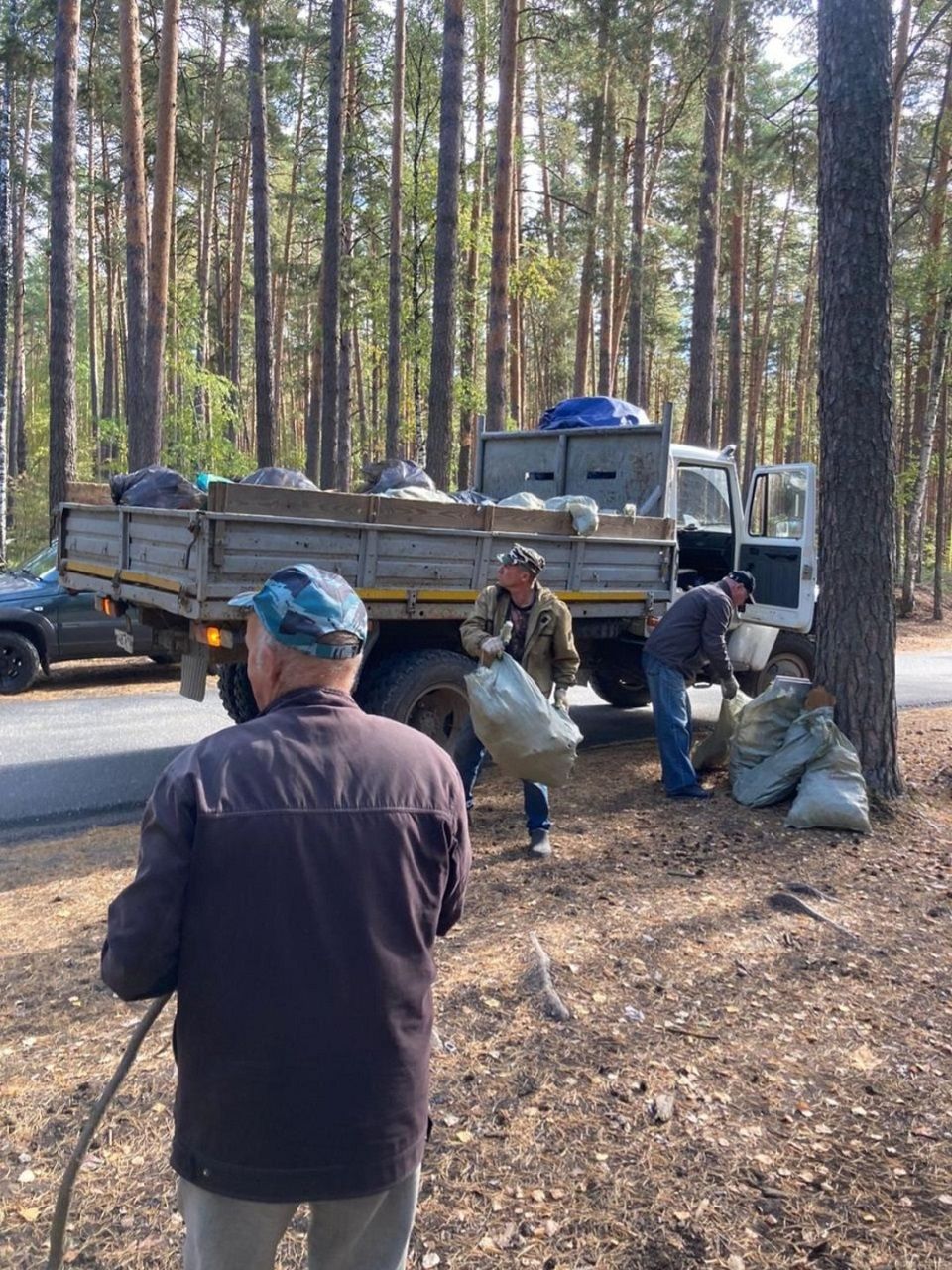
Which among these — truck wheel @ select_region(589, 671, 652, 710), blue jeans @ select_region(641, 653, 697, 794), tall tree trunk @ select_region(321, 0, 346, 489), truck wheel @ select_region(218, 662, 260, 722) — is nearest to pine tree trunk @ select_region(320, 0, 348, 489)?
tall tree trunk @ select_region(321, 0, 346, 489)

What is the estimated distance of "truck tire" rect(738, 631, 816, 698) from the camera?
378 inches

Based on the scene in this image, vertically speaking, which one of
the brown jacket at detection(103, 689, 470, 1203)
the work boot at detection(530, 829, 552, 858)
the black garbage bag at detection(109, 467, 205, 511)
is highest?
the black garbage bag at detection(109, 467, 205, 511)

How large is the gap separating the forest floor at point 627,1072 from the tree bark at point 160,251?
1013cm

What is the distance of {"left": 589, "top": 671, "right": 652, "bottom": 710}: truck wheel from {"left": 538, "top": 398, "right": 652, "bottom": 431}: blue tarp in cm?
252

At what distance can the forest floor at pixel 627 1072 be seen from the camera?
2.77m

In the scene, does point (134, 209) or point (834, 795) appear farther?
point (134, 209)

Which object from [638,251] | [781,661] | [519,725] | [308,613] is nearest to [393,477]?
[519,725]

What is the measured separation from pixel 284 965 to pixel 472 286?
76.3 feet

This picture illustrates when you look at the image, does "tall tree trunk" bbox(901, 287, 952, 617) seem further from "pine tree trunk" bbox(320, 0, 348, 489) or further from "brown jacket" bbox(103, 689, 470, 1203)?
"brown jacket" bbox(103, 689, 470, 1203)

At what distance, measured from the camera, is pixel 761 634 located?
369 inches

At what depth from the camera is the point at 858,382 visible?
6488mm

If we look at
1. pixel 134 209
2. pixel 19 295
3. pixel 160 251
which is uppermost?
pixel 19 295

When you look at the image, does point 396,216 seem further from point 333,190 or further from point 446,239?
point 446,239

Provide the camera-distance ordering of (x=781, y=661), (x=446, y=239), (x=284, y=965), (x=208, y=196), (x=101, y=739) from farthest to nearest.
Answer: (x=208, y=196) < (x=446, y=239) < (x=781, y=661) < (x=101, y=739) < (x=284, y=965)
